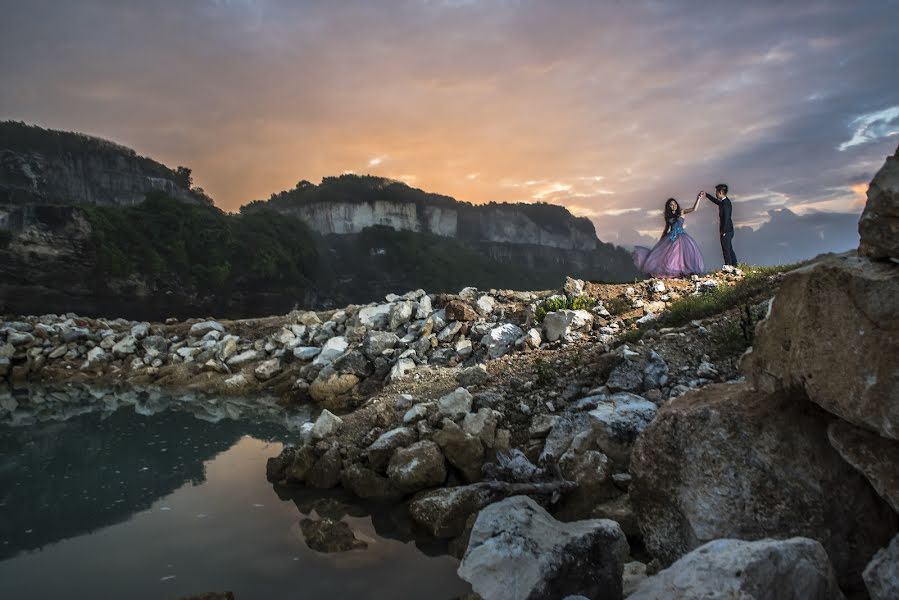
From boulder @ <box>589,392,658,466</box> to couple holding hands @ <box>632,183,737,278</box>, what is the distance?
976cm

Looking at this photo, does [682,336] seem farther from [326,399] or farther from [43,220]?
[43,220]

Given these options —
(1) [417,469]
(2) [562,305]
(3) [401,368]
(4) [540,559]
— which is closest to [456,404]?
(1) [417,469]

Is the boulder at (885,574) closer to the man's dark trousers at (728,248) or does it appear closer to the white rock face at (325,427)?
the white rock face at (325,427)

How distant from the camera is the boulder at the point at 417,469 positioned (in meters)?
7.25

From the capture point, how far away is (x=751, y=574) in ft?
8.75

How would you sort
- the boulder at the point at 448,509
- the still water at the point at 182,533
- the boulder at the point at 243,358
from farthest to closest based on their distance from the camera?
the boulder at the point at 243,358, the boulder at the point at 448,509, the still water at the point at 182,533

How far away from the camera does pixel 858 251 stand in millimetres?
3443

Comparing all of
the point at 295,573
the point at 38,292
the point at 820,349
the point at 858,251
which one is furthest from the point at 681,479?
the point at 38,292

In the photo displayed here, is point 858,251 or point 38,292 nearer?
point 858,251

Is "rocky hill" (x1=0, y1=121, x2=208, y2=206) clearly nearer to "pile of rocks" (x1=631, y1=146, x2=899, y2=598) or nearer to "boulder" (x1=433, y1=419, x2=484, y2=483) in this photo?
"boulder" (x1=433, y1=419, x2=484, y2=483)

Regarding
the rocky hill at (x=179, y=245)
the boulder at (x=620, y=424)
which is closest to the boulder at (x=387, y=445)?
the boulder at (x=620, y=424)

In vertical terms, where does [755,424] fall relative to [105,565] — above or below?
above

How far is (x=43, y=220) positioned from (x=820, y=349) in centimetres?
4648

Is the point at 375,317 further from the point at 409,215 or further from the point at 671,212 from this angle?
the point at 409,215
